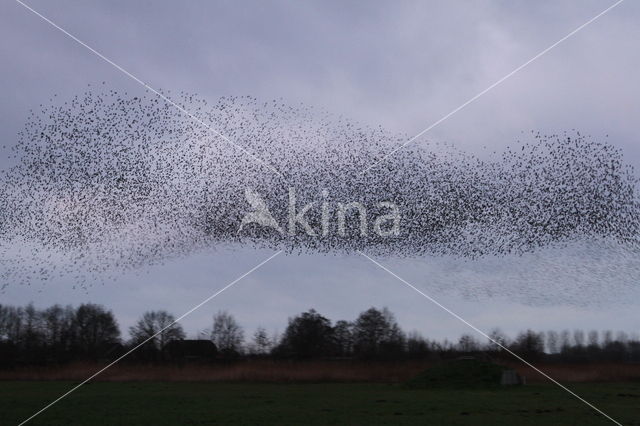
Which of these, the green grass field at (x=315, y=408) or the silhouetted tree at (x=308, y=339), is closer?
the green grass field at (x=315, y=408)

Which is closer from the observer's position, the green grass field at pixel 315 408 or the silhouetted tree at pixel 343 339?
the green grass field at pixel 315 408

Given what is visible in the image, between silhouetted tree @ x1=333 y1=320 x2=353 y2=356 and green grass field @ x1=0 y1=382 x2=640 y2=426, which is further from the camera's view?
silhouetted tree @ x1=333 y1=320 x2=353 y2=356

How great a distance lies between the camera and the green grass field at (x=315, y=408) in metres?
24.8

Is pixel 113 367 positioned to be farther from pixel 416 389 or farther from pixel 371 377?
pixel 416 389

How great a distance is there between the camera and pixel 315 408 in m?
29.4

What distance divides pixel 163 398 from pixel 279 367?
83.0ft

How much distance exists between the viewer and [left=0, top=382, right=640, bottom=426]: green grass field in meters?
24.8

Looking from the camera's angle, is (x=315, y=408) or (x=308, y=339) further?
(x=308, y=339)

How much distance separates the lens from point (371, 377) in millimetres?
58031

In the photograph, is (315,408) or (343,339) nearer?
(315,408)

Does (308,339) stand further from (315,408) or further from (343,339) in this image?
(315,408)

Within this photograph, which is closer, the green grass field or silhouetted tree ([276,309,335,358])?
the green grass field

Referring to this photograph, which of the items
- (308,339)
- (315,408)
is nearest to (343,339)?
(308,339)

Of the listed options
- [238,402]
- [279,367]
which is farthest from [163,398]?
[279,367]
